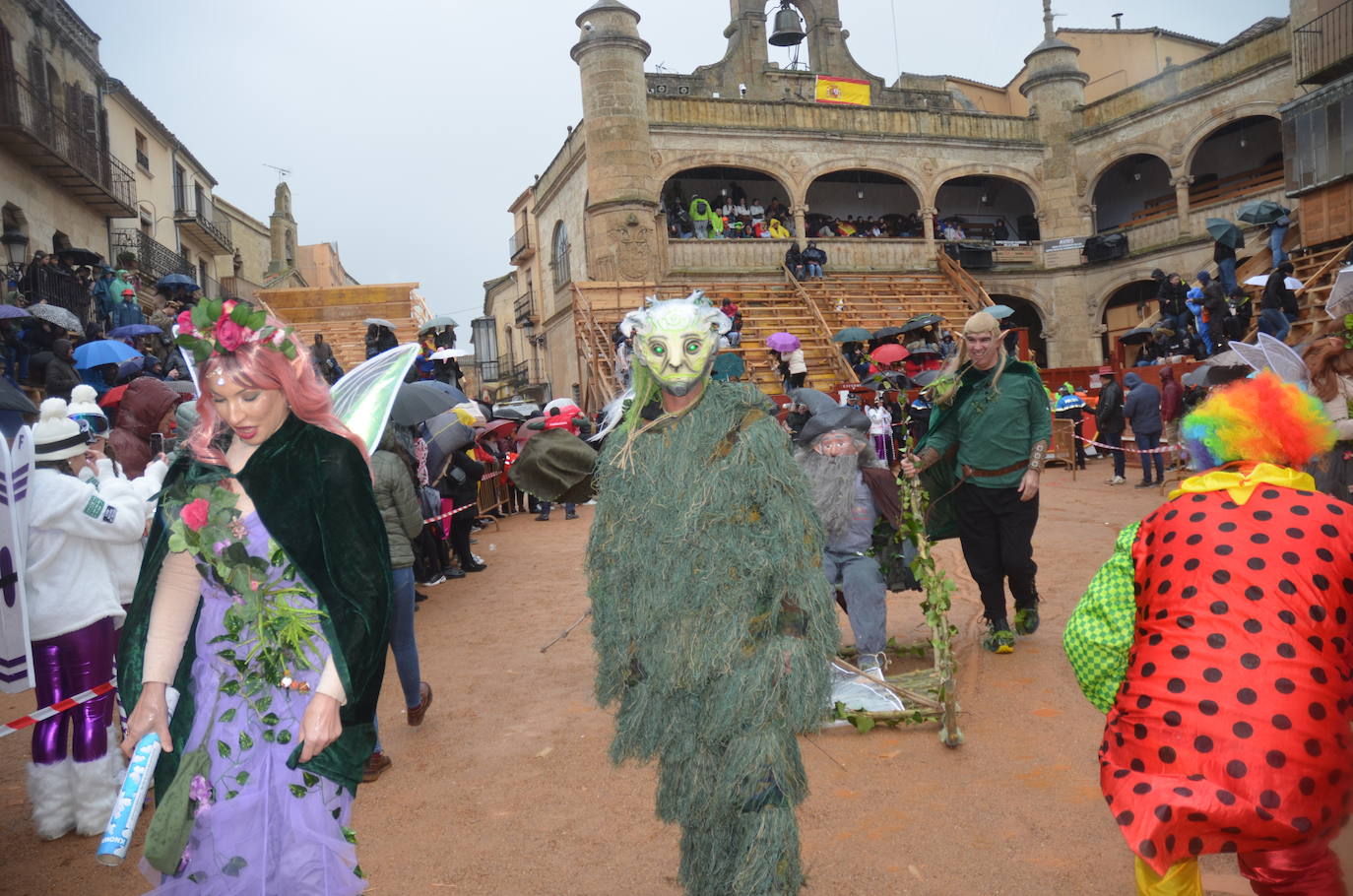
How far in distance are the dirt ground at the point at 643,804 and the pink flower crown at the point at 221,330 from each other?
2.11 meters

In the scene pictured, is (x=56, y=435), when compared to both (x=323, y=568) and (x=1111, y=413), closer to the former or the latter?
(x=323, y=568)

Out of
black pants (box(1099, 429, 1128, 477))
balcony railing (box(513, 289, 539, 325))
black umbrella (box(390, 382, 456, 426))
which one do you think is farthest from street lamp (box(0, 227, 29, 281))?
balcony railing (box(513, 289, 539, 325))

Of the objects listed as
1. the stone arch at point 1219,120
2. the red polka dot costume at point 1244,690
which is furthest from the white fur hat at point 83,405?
the stone arch at point 1219,120

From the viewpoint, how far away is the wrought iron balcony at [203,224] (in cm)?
2956

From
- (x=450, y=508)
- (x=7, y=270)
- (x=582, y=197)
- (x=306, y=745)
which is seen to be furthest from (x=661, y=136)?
(x=306, y=745)

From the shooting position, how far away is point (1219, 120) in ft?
84.6

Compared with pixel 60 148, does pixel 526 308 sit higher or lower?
lower

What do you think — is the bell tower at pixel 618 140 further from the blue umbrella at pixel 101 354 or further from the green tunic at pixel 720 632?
the green tunic at pixel 720 632

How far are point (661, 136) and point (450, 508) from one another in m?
18.5

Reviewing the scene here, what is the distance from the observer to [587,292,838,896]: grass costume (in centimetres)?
266

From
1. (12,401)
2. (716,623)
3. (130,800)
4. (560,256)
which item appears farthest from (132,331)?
(560,256)

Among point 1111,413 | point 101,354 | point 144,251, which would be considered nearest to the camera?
point 101,354

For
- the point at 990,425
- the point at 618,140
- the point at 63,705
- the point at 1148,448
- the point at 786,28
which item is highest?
the point at 786,28

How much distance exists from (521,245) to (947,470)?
109 feet
